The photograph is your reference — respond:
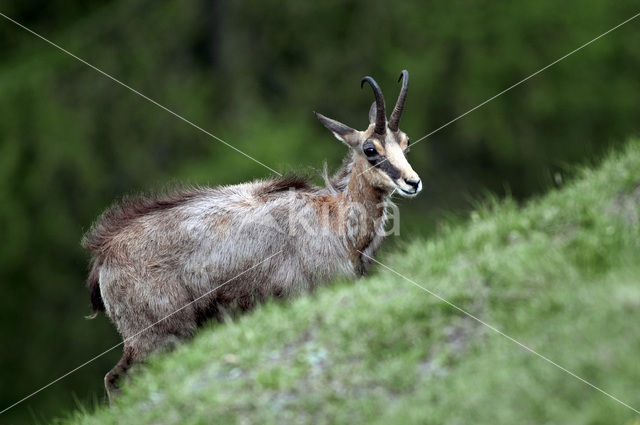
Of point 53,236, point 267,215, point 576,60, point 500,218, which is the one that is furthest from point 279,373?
point 576,60

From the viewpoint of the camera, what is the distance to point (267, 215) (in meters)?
10.3

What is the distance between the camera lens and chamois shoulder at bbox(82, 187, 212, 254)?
10.6m

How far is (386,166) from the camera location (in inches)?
406

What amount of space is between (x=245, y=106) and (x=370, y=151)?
441 inches

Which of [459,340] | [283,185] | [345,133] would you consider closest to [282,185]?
[283,185]

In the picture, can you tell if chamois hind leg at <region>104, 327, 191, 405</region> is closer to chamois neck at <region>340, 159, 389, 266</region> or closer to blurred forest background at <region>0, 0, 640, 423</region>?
chamois neck at <region>340, 159, 389, 266</region>

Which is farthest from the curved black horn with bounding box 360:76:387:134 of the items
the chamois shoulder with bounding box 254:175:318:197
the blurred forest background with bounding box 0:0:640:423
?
the blurred forest background with bounding box 0:0:640:423

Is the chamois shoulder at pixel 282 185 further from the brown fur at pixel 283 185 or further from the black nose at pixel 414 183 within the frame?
the black nose at pixel 414 183

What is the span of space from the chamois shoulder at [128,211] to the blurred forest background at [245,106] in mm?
8306

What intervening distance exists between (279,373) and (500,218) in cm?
253

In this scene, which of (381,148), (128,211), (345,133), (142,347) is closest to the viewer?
(142,347)

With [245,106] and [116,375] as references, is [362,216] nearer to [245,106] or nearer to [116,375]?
[116,375]

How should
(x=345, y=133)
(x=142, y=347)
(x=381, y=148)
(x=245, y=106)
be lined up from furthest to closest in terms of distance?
(x=245, y=106), (x=345, y=133), (x=381, y=148), (x=142, y=347)

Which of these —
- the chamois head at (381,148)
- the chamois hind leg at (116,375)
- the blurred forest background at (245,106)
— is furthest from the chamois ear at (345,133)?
the blurred forest background at (245,106)
